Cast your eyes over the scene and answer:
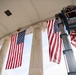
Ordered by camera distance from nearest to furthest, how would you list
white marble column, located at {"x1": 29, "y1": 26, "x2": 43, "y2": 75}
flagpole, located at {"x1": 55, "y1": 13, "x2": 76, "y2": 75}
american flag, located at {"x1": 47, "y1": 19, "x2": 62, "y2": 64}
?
flagpole, located at {"x1": 55, "y1": 13, "x2": 76, "y2": 75} → american flag, located at {"x1": 47, "y1": 19, "x2": 62, "y2": 64} → white marble column, located at {"x1": 29, "y1": 26, "x2": 43, "y2": 75}

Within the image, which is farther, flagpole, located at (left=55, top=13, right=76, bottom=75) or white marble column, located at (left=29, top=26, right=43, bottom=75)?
white marble column, located at (left=29, top=26, right=43, bottom=75)

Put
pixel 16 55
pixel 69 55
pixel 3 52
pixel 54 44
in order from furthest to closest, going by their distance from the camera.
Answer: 1. pixel 3 52
2. pixel 16 55
3. pixel 54 44
4. pixel 69 55

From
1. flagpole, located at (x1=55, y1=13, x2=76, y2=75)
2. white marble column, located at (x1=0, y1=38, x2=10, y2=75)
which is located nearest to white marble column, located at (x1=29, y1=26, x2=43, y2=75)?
white marble column, located at (x1=0, y1=38, x2=10, y2=75)

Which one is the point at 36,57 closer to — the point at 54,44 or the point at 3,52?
the point at 54,44

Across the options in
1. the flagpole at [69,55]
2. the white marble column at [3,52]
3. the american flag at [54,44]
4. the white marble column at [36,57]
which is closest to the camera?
the flagpole at [69,55]

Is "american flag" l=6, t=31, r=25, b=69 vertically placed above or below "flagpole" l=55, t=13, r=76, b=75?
above

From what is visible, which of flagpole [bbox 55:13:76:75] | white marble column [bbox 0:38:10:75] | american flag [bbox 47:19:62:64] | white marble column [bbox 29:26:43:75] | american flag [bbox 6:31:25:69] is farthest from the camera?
white marble column [bbox 0:38:10:75]

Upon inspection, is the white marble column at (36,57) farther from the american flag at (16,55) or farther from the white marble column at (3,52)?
the white marble column at (3,52)

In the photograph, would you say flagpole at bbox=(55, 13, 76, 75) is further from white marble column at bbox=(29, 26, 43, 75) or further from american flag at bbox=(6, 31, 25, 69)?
american flag at bbox=(6, 31, 25, 69)

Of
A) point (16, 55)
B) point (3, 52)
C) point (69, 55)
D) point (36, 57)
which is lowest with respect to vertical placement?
point (69, 55)

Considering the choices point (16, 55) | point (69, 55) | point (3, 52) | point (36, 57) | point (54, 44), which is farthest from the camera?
point (3, 52)

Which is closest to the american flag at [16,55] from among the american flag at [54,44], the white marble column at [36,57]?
the white marble column at [36,57]

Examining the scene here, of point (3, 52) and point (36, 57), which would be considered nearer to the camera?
point (36, 57)

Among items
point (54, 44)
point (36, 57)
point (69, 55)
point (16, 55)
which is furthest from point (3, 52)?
point (69, 55)
